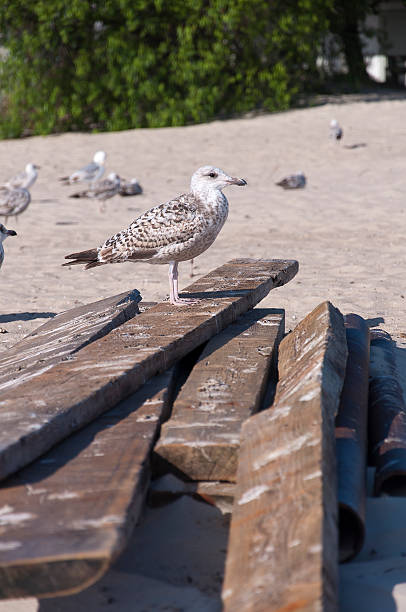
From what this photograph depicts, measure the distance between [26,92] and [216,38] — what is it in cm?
576

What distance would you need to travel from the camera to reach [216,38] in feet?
72.2

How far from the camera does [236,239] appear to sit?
36.7 ft

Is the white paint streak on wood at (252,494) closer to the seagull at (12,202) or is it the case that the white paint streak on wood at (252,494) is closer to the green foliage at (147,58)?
the seagull at (12,202)

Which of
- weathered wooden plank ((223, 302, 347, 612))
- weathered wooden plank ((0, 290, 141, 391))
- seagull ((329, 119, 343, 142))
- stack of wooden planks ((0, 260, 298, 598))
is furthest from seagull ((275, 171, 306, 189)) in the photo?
weathered wooden plank ((223, 302, 347, 612))

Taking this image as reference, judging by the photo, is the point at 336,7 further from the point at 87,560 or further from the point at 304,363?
the point at 87,560

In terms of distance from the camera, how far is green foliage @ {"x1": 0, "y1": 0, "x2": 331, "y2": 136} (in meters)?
21.6

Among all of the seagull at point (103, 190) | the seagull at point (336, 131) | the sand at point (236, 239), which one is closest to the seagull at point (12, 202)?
the sand at point (236, 239)

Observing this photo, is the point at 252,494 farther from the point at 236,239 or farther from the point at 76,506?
the point at 236,239

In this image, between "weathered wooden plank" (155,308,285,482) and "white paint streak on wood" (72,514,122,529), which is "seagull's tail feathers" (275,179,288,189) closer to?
"weathered wooden plank" (155,308,285,482)

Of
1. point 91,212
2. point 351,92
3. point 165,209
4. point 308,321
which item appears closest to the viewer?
point 308,321

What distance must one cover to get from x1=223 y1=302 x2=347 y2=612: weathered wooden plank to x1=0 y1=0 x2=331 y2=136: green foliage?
19629mm

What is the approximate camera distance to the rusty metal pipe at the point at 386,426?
11.2 feet

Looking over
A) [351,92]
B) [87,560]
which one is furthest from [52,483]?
[351,92]

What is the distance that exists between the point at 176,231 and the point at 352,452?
254 centimetres
